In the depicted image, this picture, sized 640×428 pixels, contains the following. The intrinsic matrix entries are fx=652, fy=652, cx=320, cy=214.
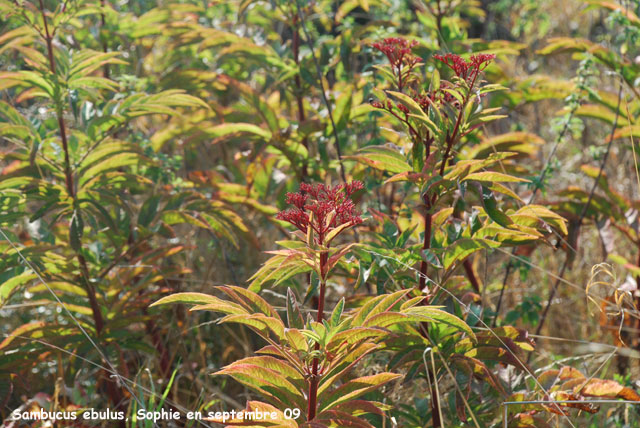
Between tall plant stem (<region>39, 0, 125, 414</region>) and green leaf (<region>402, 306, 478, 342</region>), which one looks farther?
tall plant stem (<region>39, 0, 125, 414</region>)

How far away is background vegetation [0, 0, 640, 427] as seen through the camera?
1.19 metres

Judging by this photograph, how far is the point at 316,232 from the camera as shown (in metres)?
1.13

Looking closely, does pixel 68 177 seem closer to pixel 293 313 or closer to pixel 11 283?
pixel 11 283

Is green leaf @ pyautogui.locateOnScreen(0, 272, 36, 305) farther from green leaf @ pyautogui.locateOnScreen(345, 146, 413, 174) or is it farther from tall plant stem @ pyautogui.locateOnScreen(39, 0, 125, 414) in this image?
green leaf @ pyautogui.locateOnScreen(345, 146, 413, 174)

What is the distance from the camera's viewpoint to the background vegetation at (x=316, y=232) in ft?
3.90

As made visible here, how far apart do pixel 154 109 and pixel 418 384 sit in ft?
3.41

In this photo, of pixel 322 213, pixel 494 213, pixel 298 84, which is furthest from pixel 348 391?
pixel 298 84

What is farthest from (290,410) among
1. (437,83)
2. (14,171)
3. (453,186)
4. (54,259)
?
(14,171)

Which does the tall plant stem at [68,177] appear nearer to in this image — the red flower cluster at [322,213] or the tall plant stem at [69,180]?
the tall plant stem at [69,180]

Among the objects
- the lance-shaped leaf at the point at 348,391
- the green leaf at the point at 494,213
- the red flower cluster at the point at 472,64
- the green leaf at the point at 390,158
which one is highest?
the red flower cluster at the point at 472,64

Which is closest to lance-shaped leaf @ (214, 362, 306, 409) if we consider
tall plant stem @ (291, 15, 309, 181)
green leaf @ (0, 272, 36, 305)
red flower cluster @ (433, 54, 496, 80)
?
red flower cluster @ (433, 54, 496, 80)

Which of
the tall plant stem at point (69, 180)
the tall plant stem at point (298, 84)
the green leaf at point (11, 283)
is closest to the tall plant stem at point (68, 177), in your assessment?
the tall plant stem at point (69, 180)

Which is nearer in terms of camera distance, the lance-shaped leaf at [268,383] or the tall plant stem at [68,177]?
the lance-shaped leaf at [268,383]

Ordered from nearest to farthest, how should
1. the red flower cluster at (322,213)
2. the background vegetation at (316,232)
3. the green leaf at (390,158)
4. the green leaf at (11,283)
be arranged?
the red flower cluster at (322,213) < the background vegetation at (316,232) < the green leaf at (390,158) < the green leaf at (11,283)
